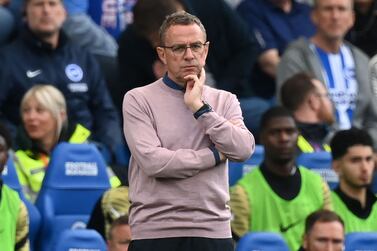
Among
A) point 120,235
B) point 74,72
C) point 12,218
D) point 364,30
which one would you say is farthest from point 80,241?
point 364,30

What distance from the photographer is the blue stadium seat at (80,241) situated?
7406mm

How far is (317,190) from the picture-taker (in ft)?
28.7

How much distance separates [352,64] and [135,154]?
5.14m

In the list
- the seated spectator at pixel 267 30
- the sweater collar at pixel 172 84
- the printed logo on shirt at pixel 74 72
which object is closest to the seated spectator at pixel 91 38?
the printed logo on shirt at pixel 74 72

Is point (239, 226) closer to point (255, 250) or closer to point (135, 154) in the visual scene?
point (255, 250)

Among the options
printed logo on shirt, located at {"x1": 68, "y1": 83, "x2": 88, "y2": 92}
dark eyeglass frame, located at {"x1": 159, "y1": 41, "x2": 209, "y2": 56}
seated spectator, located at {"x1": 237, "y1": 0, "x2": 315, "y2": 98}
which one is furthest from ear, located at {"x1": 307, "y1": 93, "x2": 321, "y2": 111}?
dark eyeglass frame, located at {"x1": 159, "y1": 41, "x2": 209, "y2": 56}

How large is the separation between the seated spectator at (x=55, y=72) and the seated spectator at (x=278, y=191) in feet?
Result: 4.15

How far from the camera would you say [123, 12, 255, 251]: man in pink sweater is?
A: 5422 millimetres

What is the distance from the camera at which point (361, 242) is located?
26.0 ft

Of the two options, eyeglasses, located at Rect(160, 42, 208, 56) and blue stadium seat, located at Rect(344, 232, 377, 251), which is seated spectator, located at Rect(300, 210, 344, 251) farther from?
eyeglasses, located at Rect(160, 42, 208, 56)

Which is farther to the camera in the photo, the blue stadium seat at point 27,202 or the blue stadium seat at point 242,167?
the blue stadium seat at point 242,167

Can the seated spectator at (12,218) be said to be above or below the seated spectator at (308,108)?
below

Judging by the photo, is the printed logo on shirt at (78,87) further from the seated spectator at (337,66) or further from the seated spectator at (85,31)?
the seated spectator at (337,66)

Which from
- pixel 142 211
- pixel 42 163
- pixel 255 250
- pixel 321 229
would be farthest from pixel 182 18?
pixel 42 163
